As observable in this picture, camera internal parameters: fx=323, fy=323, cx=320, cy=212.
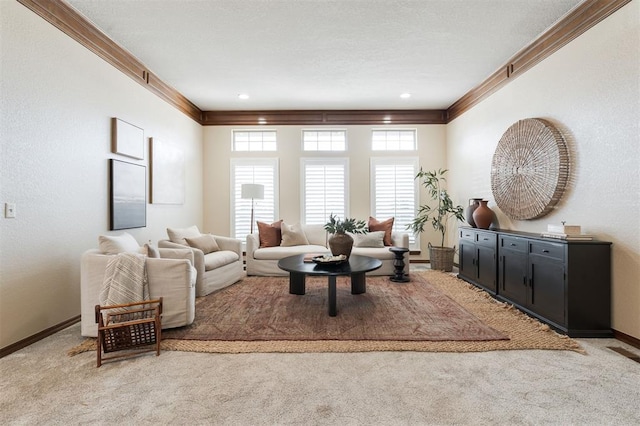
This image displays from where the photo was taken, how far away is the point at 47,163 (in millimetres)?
2896

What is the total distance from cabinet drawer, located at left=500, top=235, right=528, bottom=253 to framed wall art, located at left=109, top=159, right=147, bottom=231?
4.54 meters

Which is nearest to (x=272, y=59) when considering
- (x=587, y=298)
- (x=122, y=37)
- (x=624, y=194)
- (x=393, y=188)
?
(x=122, y=37)

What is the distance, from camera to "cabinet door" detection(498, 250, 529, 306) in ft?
11.3

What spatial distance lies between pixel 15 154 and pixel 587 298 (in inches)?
195

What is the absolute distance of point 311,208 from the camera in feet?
21.1

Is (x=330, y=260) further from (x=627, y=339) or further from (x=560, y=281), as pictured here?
(x=627, y=339)

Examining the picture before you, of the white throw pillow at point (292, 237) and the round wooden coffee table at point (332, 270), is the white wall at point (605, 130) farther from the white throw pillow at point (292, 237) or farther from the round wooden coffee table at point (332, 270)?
the white throw pillow at point (292, 237)

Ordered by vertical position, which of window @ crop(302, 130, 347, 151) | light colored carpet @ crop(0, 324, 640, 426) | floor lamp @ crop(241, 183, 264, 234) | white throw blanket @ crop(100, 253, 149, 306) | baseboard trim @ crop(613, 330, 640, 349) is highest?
window @ crop(302, 130, 347, 151)

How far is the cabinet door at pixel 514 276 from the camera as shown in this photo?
135 inches

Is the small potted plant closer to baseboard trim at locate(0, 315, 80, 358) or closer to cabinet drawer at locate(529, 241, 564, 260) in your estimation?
cabinet drawer at locate(529, 241, 564, 260)

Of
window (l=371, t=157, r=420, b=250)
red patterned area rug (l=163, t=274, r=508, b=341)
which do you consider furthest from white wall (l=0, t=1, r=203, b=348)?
window (l=371, t=157, r=420, b=250)

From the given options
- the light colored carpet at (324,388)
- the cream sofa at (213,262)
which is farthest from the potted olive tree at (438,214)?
the cream sofa at (213,262)

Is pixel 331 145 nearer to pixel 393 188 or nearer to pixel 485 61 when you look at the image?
pixel 393 188

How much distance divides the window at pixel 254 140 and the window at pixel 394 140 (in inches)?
81.0
